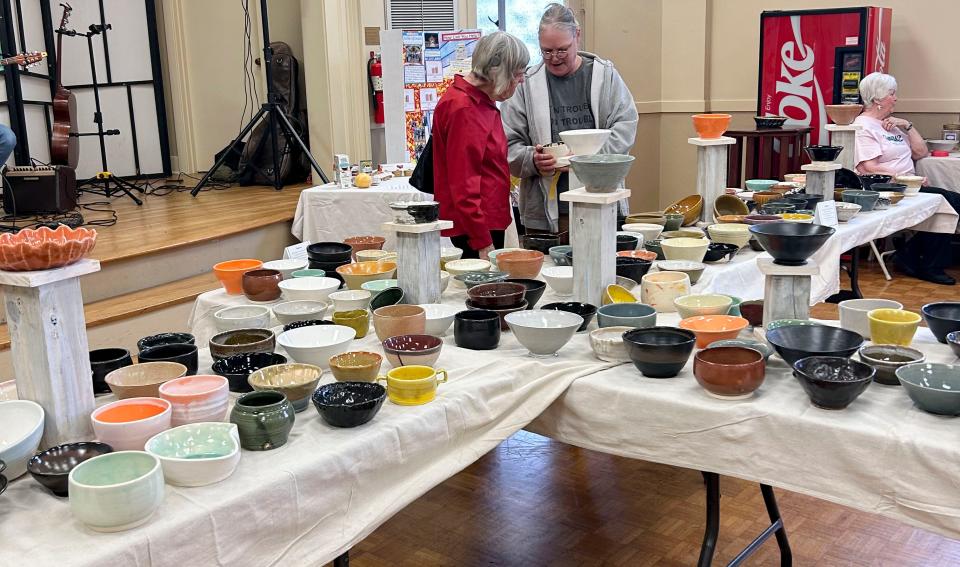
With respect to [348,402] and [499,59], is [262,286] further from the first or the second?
[499,59]

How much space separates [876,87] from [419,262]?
418cm

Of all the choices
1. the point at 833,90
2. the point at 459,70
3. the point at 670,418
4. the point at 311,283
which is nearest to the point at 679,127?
the point at 833,90

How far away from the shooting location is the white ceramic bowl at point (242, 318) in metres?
2.09

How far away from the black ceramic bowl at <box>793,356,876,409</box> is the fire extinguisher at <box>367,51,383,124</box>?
17.9 ft

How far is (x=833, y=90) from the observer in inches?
231

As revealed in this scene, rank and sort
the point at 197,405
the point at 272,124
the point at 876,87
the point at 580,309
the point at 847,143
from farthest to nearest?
1. the point at 272,124
2. the point at 876,87
3. the point at 847,143
4. the point at 580,309
5. the point at 197,405

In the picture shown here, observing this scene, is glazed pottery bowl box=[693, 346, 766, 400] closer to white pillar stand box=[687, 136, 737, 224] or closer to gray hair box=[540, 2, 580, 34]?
white pillar stand box=[687, 136, 737, 224]

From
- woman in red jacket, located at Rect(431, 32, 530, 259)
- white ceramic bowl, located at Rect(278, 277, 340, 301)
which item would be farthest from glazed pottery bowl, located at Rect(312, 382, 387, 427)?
woman in red jacket, located at Rect(431, 32, 530, 259)

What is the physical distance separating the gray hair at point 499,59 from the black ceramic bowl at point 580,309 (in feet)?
3.71

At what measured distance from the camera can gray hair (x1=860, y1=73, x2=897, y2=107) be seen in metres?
5.25

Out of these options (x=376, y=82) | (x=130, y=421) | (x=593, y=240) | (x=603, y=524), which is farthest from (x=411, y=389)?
(x=376, y=82)

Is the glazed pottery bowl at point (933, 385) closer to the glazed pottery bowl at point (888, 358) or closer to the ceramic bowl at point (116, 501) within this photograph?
the glazed pottery bowl at point (888, 358)

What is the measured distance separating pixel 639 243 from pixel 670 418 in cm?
122

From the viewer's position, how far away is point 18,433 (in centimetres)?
138
